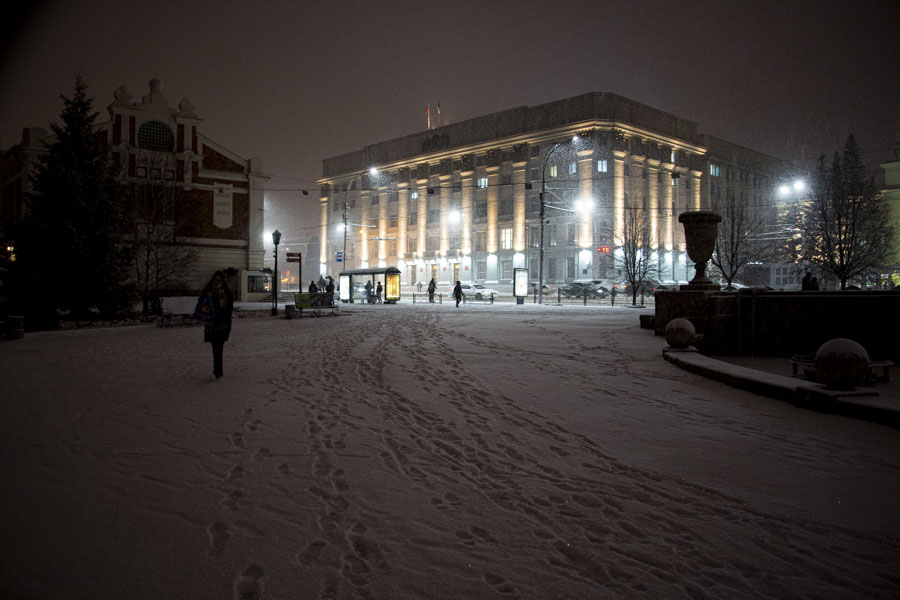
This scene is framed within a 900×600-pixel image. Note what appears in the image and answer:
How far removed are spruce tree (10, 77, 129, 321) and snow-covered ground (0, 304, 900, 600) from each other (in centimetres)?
1231

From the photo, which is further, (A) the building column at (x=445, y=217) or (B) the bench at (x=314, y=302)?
(A) the building column at (x=445, y=217)

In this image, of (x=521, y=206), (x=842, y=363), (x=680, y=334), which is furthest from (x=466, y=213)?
(x=842, y=363)

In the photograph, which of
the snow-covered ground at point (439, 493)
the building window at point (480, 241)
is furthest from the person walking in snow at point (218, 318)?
the building window at point (480, 241)

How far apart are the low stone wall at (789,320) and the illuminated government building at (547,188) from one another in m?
41.6

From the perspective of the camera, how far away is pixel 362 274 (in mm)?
44969

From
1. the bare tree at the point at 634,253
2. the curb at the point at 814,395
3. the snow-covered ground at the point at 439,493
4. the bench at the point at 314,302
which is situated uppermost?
the bare tree at the point at 634,253

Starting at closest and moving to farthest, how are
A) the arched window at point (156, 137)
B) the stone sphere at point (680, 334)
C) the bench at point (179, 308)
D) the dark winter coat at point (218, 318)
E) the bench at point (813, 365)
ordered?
1. the bench at point (813, 365)
2. the dark winter coat at point (218, 318)
3. the stone sphere at point (680, 334)
4. the bench at point (179, 308)
5. the arched window at point (156, 137)

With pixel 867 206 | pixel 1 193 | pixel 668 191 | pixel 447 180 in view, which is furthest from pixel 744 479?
pixel 447 180

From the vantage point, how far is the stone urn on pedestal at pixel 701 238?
12773 mm

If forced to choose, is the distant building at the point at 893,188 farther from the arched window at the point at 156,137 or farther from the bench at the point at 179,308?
the arched window at the point at 156,137

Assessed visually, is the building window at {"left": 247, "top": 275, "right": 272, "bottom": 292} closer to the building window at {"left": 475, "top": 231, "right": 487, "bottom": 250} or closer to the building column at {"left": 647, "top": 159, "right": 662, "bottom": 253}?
the building window at {"left": 475, "top": 231, "right": 487, "bottom": 250}

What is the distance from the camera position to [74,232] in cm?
1938

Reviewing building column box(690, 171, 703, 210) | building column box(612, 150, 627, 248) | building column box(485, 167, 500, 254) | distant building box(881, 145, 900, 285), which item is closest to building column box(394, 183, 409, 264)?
building column box(485, 167, 500, 254)

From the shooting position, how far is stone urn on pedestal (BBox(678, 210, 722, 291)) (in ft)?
41.9
